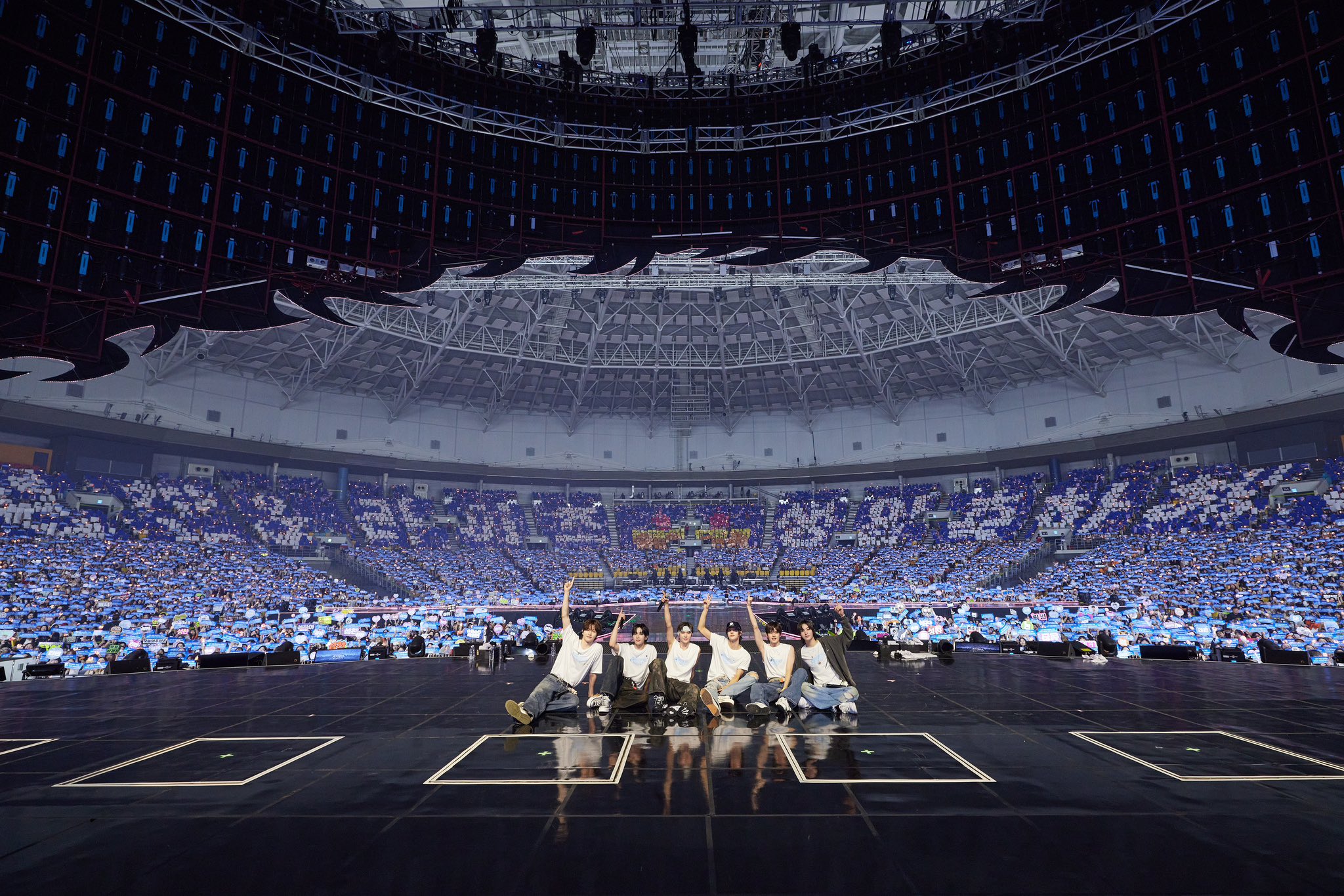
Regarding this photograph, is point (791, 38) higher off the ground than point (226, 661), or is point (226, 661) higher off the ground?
point (791, 38)

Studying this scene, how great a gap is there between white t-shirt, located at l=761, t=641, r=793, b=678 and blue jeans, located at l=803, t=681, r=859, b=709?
362mm

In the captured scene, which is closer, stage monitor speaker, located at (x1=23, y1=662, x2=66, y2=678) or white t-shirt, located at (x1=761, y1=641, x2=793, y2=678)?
white t-shirt, located at (x1=761, y1=641, x2=793, y2=678)

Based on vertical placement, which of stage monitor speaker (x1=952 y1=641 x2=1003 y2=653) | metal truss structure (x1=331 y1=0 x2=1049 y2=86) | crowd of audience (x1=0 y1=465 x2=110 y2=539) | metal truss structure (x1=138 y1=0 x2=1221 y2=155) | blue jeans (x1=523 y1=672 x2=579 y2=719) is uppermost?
metal truss structure (x1=331 y1=0 x2=1049 y2=86)

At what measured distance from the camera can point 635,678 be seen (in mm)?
9039

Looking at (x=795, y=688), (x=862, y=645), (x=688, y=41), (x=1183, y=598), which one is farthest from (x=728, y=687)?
(x=1183, y=598)

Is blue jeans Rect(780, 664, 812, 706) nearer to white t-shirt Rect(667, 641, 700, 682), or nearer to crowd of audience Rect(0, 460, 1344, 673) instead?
white t-shirt Rect(667, 641, 700, 682)

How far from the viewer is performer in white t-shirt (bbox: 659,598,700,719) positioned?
847 cm

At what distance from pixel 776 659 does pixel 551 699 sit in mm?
2940

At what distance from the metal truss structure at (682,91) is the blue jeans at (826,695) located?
21604 mm

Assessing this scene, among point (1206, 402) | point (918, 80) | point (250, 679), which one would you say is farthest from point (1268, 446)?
point (250, 679)

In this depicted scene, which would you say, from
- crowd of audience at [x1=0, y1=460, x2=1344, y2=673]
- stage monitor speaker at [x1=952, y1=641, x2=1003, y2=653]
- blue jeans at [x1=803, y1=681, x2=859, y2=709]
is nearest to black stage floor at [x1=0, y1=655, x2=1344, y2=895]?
blue jeans at [x1=803, y1=681, x2=859, y2=709]

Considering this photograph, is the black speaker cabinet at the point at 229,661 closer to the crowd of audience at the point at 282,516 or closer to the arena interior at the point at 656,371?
the arena interior at the point at 656,371

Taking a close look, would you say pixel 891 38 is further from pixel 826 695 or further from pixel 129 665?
pixel 129 665

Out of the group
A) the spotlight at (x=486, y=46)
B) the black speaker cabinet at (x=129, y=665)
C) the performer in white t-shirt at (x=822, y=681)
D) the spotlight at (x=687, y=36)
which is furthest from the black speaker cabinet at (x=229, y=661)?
the spotlight at (x=687, y=36)
